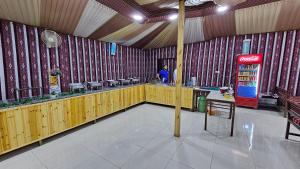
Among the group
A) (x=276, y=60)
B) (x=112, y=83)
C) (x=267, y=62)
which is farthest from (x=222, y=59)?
(x=112, y=83)

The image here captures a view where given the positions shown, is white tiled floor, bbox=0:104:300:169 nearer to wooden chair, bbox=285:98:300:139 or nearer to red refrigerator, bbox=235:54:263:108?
wooden chair, bbox=285:98:300:139

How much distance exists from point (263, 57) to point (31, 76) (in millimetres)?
7567

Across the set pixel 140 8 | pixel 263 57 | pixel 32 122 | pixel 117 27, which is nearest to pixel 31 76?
pixel 32 122

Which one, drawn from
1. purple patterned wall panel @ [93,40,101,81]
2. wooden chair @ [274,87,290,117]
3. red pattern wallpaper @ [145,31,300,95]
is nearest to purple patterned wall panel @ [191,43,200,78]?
red pattern wallpaper @ [145,31,300,95]

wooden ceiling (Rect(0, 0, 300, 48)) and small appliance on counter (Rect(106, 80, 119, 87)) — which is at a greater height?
wooden ceiling (Rect(0, 0, 300, 48))

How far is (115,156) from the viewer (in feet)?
8.01

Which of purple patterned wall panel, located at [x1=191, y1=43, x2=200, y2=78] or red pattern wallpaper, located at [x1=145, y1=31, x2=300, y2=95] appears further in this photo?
purple patterned wall panel, located at [x1=191, y1=43, x2=200, y2=78]

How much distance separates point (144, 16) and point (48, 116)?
353 cm

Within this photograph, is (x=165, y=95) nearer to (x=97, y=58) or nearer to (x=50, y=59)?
(x=97, y=58)

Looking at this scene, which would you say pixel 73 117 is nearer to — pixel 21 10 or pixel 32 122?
pixel 32 122

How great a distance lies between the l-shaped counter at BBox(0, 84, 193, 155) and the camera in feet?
7.98

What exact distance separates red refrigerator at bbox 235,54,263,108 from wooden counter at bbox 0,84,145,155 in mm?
4761

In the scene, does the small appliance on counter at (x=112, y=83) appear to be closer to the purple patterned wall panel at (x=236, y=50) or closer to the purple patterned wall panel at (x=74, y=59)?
the purple patterned wall panel at (x=74, y=59)

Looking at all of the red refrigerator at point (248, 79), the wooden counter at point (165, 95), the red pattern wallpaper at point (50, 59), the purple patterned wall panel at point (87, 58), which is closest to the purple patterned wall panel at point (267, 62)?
the red refrigerator at point (248, 79)
